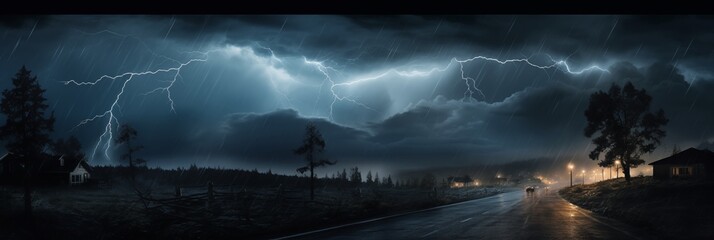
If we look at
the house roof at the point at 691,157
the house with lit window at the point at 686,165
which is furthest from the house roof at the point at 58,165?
the house roof at the point at 691,157

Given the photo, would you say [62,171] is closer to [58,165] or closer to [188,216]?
[58,165]

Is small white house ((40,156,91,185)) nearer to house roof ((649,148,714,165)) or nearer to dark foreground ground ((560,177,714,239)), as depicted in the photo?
dark foreground ground ((560,177,714,239))

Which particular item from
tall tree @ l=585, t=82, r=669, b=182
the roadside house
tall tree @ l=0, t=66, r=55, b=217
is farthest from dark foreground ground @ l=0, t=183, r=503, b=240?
the roadside house

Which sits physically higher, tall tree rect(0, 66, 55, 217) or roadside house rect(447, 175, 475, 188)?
tall tree rect(0, 66, 55, 217)

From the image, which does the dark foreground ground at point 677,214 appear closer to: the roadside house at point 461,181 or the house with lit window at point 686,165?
the house with lit window at point 686,165

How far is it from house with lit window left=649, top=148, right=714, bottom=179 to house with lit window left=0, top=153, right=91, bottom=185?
70448 mm

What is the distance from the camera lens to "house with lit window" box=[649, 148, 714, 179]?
63.9m

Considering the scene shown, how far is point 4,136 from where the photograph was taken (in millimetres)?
40375

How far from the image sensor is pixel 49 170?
186 ft

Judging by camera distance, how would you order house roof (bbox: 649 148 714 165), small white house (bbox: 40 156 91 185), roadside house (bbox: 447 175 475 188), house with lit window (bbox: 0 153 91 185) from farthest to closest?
roadside house (bbox: 447 175 475 188) → house roof (bbox: 649 148 714 165) → small white house (bbox: 40 156 91 185) → house with lit window (bbox: 0 153 91 185)

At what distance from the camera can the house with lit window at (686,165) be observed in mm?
63875

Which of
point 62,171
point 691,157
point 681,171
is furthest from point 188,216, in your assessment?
point 691,157

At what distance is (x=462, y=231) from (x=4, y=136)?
3792 cm

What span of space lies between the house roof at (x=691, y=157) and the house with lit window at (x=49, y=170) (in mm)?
71411
